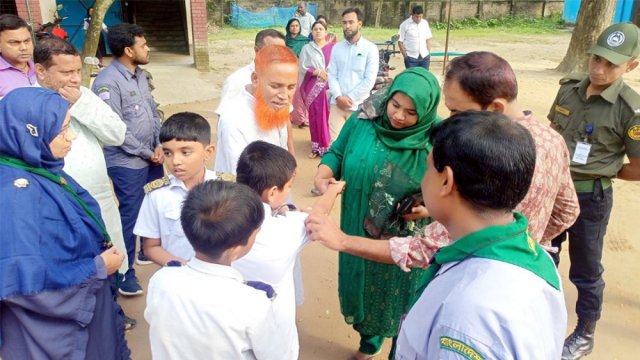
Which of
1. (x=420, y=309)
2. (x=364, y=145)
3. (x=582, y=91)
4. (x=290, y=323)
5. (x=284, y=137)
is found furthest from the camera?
(x=284, y=137)

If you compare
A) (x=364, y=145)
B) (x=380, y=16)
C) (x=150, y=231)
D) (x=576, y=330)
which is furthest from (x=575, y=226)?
(x=380, y=16)

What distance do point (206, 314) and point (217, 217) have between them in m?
0.28

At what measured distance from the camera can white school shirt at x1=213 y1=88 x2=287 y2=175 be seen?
99.0 inches

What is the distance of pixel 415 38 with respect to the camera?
1015cm

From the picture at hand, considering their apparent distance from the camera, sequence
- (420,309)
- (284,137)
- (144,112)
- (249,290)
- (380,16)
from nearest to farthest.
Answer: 1. (420,309)
2. (249,290)
3. (284,137)
4. (144,112)
5. (380,16)

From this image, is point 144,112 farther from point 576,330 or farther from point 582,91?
point 576,330

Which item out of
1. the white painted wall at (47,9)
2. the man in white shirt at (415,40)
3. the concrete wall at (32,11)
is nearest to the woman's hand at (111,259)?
the man in white shirt at (415,40)

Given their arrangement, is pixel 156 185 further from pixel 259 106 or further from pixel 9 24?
pixel 9 24

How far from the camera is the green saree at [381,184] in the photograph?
85.0 inches

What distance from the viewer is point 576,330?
2873mm

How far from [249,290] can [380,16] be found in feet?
85.5

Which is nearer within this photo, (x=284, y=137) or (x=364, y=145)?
(x=364, y=145)

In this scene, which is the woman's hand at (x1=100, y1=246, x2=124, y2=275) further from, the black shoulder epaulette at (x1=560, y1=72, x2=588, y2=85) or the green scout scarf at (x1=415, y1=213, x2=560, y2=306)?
the black shoulder epaulette at (x1=560, y1=72, x2=588, y2=85)

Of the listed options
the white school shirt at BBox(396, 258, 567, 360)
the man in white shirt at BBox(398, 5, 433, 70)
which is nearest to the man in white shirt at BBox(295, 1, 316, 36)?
the man in white shirt at BBox(398, 5, 433, 70)
